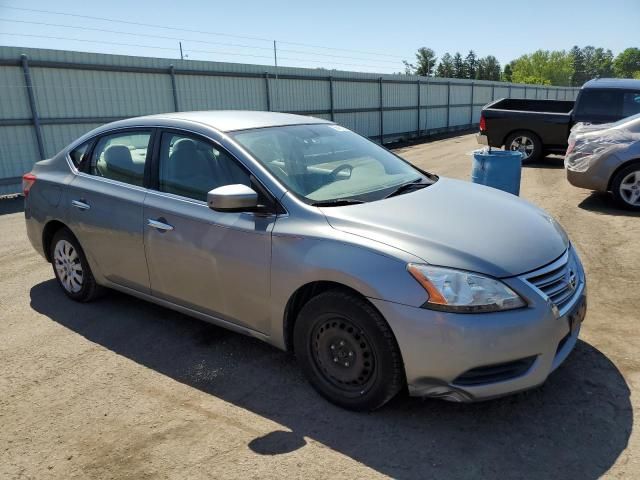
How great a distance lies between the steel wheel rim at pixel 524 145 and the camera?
12.7 m

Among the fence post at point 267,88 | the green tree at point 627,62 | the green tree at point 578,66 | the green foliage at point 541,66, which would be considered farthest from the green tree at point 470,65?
the fence post at point 267,88

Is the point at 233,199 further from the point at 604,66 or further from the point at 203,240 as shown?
the point at 604,66

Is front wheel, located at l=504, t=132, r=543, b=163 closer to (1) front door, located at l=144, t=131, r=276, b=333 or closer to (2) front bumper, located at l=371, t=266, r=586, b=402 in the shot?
(1) front door, located at l=144, t=131, r=276, b=333

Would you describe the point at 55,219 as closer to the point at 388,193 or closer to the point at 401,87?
the point at 388,193

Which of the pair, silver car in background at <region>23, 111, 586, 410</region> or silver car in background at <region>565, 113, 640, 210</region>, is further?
silver car in background at <region>565, 113, 640, 210</region>

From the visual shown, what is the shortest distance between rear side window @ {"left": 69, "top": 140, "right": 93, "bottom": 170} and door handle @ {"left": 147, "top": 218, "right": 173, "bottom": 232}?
3.98ft

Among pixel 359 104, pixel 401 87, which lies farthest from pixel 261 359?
pixel 401 87

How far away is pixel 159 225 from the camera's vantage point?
365cm

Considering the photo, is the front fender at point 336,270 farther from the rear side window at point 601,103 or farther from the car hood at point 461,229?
the rear side window at point 601,103

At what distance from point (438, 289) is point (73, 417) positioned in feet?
7.29

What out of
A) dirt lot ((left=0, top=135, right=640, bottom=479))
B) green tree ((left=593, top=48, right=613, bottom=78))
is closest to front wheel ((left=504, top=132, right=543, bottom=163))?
dirt lot ((left=0, top=135, right=640, bottom=479))

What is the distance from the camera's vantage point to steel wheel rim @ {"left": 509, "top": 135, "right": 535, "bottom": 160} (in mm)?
12688

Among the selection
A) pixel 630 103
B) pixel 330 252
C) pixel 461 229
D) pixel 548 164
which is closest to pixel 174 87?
pixel 548 164

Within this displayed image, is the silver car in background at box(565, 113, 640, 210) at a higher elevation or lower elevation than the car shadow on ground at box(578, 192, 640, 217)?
higher
